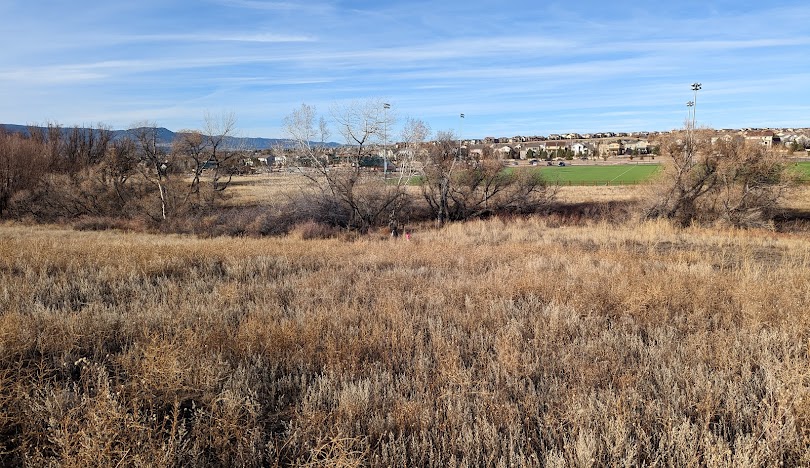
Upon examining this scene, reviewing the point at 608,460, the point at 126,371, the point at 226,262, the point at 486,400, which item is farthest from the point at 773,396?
the point at 226,262

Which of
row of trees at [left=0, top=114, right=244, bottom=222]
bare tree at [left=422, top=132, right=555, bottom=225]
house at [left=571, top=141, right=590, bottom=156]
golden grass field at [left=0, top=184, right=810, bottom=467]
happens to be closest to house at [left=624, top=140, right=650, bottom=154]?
house at [left=571, top=141, right=590, bottom=156]

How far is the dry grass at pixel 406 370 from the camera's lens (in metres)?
3.18

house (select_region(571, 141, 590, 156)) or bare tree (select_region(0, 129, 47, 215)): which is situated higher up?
house (select_region(571, 141, 590, 156))

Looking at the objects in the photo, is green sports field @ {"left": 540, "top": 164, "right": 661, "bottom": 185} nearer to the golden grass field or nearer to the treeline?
the treeline

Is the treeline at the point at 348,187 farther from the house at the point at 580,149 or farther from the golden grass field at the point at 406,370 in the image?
the house at the point at 580,149

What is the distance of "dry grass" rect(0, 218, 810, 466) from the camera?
3184mm

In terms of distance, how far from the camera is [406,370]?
455 cm

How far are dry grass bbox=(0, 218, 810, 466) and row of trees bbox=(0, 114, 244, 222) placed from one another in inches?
894

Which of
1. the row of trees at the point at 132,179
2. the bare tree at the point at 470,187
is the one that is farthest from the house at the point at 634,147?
the row of trees at the point at 132,179

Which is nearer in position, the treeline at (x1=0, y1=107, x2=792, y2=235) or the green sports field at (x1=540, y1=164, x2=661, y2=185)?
the treeline at (x1=0, y1=107, x2=792, y2=235)

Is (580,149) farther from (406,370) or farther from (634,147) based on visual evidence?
(406,370)

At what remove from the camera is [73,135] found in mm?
44969

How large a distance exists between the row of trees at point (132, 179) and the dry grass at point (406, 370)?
74.5ft

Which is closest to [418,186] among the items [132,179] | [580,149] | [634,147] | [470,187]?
[470,187]
